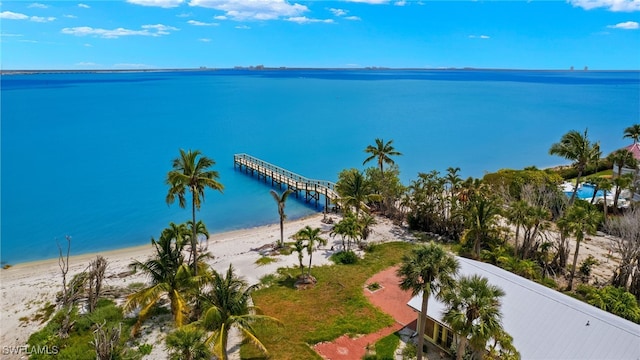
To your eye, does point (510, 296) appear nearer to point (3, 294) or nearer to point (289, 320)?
point (289, 320)

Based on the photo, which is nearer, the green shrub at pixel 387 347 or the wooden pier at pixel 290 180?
the green shrub at pixel 387 347

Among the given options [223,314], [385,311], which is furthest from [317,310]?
[223,314]

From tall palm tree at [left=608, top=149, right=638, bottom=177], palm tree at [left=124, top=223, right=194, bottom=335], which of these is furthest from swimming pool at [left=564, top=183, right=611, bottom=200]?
palm tree at [left=124, top=223, right=194, bottom=335]

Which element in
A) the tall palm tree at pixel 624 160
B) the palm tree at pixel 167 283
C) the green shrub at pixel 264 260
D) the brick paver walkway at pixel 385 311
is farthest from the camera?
the tall palm tree at pixel 624 160

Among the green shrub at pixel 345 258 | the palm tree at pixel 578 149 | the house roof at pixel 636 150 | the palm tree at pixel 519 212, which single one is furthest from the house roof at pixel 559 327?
the house roof at pixel 636 150

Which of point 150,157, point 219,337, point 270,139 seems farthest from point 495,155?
point 219,337

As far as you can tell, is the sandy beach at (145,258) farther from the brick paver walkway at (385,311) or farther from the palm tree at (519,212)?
the palm tree at (519,212)
